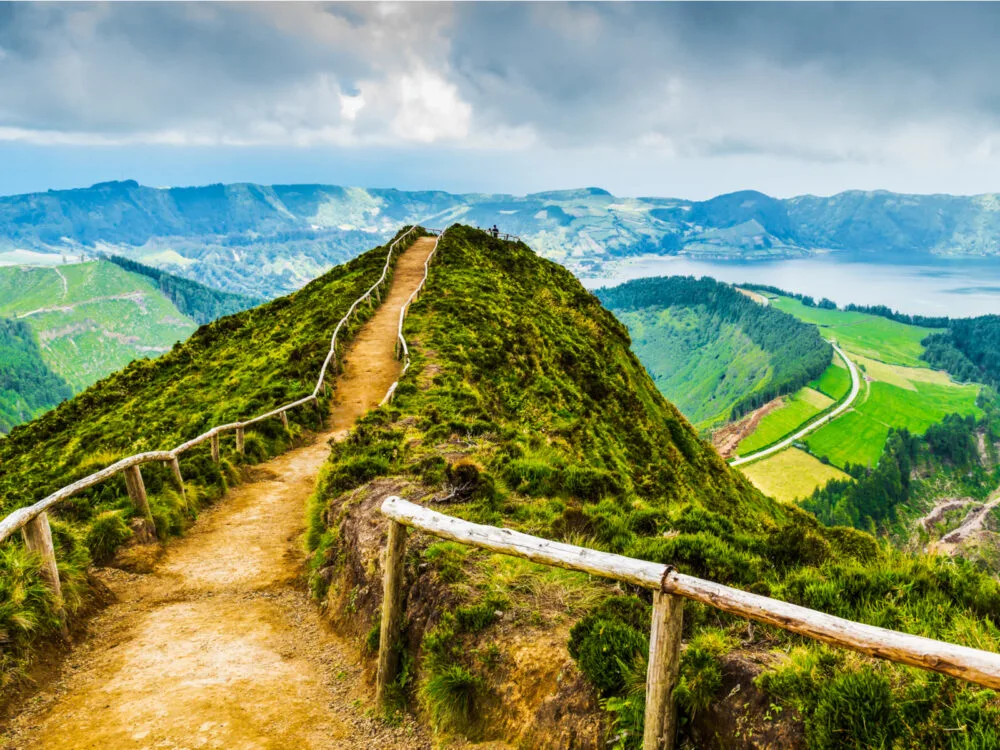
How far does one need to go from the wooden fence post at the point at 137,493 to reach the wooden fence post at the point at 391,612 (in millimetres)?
7516

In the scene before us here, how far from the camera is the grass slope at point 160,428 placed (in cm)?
883

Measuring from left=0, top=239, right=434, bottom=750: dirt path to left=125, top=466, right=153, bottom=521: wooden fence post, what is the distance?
3.19ft

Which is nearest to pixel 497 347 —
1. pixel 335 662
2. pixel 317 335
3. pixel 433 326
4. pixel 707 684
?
pixel 433 326

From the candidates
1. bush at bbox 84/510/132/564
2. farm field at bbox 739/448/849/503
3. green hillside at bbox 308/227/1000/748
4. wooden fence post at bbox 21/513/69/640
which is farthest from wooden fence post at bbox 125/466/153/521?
farm field at bbox 739/448/849/503

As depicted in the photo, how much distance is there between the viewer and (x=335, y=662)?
7.99 m

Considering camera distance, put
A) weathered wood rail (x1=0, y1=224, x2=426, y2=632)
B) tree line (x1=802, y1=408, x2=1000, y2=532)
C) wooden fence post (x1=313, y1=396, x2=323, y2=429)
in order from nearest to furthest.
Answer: weathered wood rail (x1=0, y1=224, x2=426, y2=632)
wooden fence post (x1=313, y1=396, x2=323, y2=429)
tree line (x1=802, y1=408, x2=1000, y2=532)

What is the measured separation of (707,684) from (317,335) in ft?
89.7

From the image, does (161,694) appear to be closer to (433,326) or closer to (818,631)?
(818,631)

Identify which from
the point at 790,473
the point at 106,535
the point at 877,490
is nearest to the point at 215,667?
the point at 106,535

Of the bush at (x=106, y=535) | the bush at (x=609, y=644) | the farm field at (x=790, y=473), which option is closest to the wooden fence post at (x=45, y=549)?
the bush at (x=106, y=535)

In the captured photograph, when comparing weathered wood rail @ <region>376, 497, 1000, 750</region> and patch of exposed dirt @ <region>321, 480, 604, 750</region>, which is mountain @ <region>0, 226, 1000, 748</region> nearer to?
patch of exposed dirt @ <region>321, 480, 604, 750</region>

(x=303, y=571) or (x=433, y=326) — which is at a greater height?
(x=433, y=326)

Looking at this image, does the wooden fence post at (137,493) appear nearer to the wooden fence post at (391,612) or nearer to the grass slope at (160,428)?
the grass slope at (160,428)

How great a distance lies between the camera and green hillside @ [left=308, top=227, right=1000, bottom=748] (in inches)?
175
